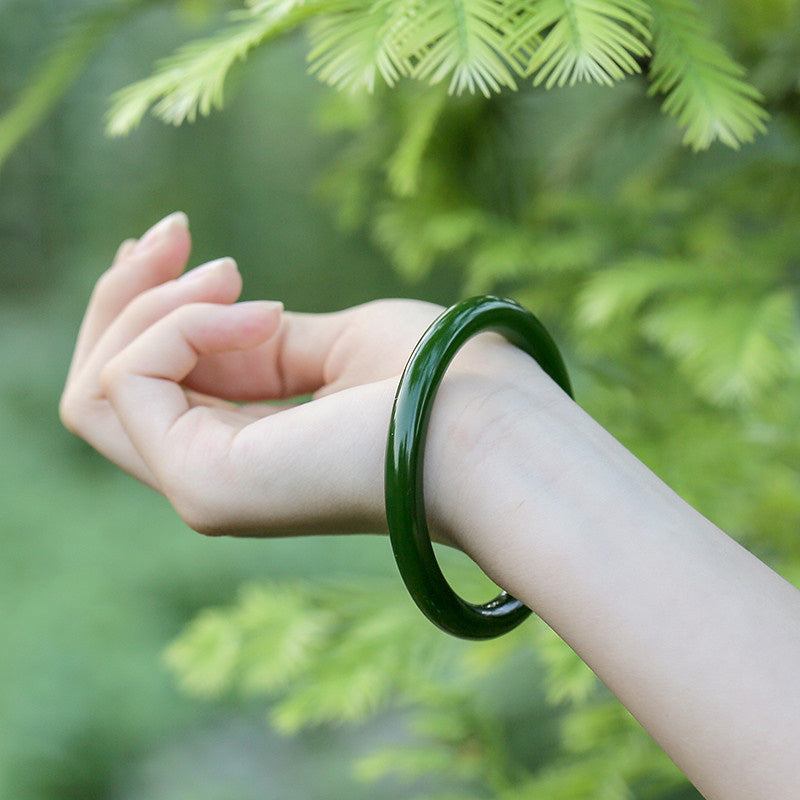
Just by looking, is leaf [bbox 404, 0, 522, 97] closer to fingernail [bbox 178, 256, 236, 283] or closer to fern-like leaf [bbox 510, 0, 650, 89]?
fern-like leaf [bbox 510, 0, 650, 89]

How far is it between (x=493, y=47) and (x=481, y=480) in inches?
7.7

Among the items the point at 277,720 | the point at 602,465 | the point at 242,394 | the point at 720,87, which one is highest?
the point at 720,87

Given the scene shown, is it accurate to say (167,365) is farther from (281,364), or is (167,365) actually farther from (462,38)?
(462,38)

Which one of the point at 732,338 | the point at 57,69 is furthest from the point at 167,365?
the point at 57,69

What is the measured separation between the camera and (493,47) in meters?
0.37

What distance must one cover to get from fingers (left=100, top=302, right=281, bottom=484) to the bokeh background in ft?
1.54

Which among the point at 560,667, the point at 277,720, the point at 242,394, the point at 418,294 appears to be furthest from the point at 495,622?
the point at 418,294

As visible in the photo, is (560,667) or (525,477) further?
(560,667)

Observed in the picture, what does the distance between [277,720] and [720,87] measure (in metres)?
0.79

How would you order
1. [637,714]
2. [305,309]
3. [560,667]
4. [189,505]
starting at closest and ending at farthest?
[637,714] → [189,505] → [560,667] → [305,309]

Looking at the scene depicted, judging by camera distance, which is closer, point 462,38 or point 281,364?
point 462,38

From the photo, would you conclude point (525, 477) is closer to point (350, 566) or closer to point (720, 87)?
point (720, 87)

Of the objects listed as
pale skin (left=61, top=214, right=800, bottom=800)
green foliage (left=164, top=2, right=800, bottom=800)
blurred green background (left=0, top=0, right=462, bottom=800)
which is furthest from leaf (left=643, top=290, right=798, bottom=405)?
blurred green background (left=0, top=0, right=462, bottom=800)

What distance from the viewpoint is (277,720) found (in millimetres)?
918
